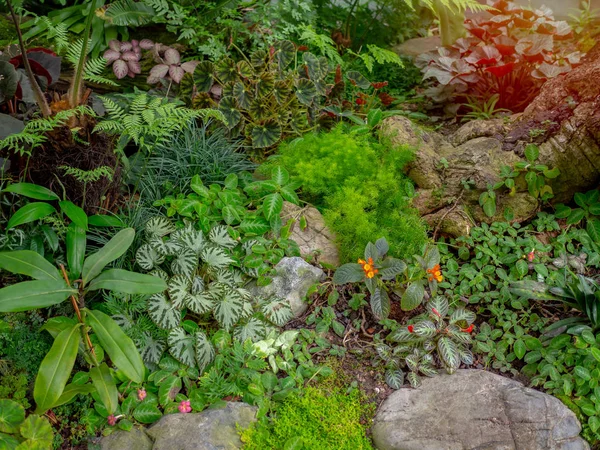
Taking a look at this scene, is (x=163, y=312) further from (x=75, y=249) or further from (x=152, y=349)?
(x=75, y=249)

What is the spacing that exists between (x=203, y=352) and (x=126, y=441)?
535 mm

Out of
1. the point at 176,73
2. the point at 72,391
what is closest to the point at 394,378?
the point at 72,391

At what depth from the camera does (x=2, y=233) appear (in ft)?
9.70

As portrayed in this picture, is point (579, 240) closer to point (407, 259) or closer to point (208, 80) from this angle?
point (407, 259)

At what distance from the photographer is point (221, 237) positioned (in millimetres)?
3178

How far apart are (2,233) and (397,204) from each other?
2263mm

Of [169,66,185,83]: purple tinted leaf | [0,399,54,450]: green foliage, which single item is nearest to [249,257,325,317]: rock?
[0,399,54,450]: green foliage

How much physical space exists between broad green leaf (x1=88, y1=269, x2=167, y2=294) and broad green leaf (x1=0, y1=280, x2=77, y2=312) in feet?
0.39

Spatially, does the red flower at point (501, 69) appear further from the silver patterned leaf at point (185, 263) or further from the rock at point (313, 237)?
the silver patterned leaf at point (185, 263)

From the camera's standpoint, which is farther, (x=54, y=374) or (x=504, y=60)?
(x=504, y=60)

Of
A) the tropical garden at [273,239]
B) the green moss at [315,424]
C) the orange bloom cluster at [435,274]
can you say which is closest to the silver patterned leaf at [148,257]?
the tropical garden at [273,239]

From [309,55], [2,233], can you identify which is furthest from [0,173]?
[309,55]

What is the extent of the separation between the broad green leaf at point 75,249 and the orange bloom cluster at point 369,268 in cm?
145

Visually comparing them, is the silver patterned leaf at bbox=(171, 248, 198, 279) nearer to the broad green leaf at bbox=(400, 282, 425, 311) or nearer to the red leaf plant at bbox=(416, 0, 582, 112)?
the broad green leaf at bbox=(400, 282, 425, 311)
